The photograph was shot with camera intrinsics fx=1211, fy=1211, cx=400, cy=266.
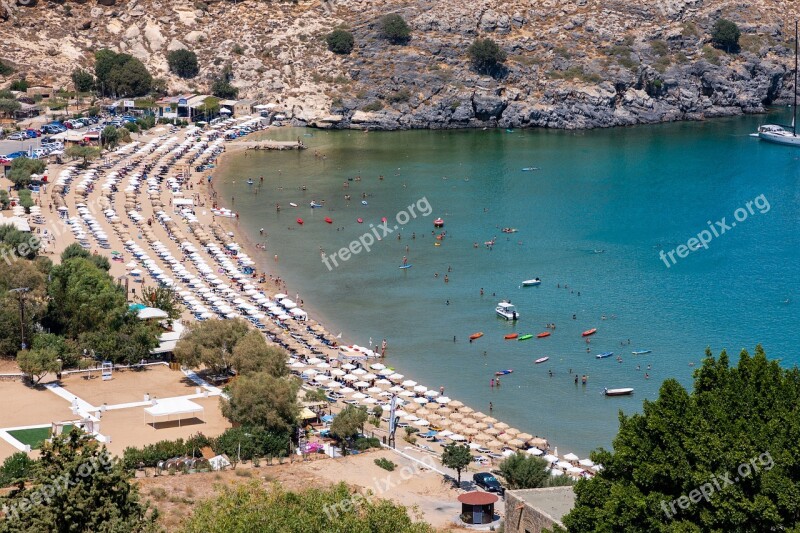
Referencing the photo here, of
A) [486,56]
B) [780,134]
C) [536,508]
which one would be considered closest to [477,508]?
[536,508]

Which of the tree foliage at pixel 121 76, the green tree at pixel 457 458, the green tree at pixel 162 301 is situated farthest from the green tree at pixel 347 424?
the tree foliage at pixel 121 76

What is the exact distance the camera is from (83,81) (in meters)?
134

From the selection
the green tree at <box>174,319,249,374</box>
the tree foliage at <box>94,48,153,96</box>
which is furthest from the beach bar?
the tree foliage at <box>94,48,153,96</box>

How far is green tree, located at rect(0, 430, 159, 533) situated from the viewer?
95.7 feet

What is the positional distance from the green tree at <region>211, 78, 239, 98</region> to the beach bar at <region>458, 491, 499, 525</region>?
338 ft

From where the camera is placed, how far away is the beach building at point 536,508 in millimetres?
34250

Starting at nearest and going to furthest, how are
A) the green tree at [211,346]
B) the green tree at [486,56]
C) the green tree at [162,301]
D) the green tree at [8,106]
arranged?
the green tree at [211,346] → the green tree at [162,301] → the green tree at [8,106] → the green tree at [486,56]

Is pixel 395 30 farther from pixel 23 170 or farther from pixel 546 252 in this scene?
pixel 546 252

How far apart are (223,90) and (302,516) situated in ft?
370

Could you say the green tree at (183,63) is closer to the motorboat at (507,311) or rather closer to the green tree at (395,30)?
the green tree at (395,30)

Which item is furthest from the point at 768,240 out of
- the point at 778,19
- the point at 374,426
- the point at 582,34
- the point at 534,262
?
the point at 778,19

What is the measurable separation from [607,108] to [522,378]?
280 ft

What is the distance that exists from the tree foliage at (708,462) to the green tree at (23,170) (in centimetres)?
7168

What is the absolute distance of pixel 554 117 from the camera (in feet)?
458
